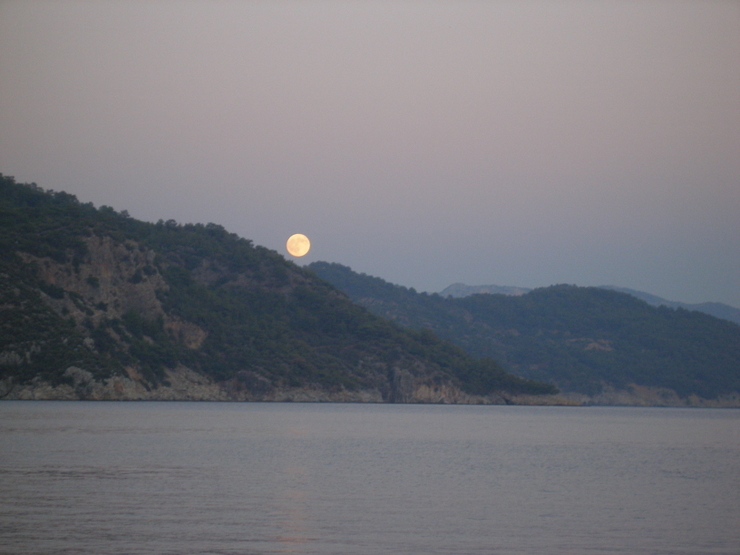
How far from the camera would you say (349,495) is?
92.4 feet

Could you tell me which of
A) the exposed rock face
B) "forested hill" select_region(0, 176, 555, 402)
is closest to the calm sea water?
the exposed rock face

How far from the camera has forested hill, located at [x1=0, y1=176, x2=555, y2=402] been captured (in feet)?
295

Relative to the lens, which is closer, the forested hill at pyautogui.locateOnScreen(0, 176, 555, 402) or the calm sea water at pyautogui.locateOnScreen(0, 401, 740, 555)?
the calm sea water at pyautogui.locateOnScreen(0, 401, 740, 555)

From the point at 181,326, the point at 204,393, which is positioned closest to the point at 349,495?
the point at 204,393

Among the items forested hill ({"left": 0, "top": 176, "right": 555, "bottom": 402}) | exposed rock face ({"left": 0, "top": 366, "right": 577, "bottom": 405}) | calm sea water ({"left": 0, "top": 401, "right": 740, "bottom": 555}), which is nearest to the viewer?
calm sea water ({"left": 0, "top": 401, "right": 740, "bottom": 555})

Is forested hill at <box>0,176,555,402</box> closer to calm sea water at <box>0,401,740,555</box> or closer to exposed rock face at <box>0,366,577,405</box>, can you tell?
exposed rock face at <box>0,366,577,405</box>

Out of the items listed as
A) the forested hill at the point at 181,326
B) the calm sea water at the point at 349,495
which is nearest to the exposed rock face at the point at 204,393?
the forested hill at the point at 181,326

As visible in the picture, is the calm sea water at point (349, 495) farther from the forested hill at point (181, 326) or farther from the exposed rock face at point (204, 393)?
the forested hill at point (181, 326)

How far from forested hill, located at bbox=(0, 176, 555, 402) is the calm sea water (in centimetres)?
3534

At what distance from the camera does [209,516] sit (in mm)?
23062

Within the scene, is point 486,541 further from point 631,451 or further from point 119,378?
point 119,378

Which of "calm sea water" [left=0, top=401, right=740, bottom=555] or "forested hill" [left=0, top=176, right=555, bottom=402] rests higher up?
"forested hill" [left=0, top=176, right=555, bottom=402]

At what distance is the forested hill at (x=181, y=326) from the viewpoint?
89.9m

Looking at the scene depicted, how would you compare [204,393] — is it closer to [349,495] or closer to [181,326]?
[181,326]
